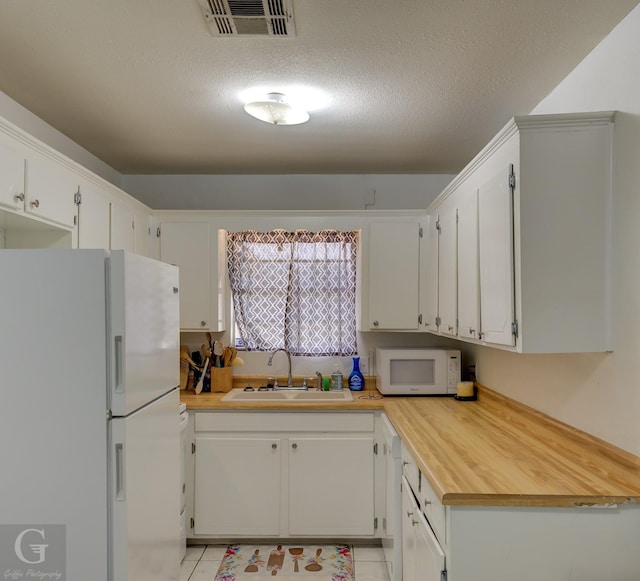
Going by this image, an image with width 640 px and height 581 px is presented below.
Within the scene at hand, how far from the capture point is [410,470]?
77.8 inches

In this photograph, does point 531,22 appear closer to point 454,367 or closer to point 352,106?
point 352,106

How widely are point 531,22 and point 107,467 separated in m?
2.12

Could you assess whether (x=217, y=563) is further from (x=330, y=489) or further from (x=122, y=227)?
(x=122, y=227)

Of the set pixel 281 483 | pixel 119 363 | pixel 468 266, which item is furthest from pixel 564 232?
pixel 281 483

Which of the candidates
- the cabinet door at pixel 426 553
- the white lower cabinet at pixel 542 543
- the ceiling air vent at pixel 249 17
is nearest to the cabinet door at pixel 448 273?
the cabinet door at pixel 426 553

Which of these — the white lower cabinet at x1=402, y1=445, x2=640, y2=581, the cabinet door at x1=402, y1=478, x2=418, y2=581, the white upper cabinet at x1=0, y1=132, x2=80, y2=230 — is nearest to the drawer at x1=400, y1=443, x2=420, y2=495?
the cabinet door at x1=402, y1=478, x2=418, y2=581

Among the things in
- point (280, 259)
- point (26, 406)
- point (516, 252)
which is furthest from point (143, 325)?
point (280, 259)

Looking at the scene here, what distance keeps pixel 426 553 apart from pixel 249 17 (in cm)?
198

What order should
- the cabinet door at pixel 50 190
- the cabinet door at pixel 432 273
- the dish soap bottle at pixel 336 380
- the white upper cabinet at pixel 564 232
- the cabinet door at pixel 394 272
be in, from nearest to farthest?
1. the white upper cabinet at pixel 564 232
2. the cabinet door at pixel 50 190
3. the cabinet door at pixel 432 273
4. the cabinet door at pixel 394 272
5. the dish soap bottle at pixel 336 380

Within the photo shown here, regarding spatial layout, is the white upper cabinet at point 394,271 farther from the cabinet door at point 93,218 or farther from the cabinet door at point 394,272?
the cabinet door at point 93,218

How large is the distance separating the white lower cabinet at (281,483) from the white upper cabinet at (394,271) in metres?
0.90

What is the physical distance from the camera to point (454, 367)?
3025mm

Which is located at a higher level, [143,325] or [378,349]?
[143,325]

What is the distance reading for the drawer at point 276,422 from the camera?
275 cm
